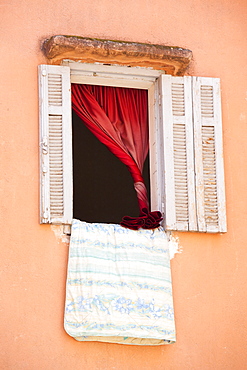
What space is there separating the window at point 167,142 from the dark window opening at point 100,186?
3069 millimetres

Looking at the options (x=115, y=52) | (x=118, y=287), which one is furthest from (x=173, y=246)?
(x=115, y=52)

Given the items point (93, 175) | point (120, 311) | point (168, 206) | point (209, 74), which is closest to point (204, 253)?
point (168, 206)

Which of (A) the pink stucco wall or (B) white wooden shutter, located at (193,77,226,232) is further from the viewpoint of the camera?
(B) white wooden shutter, located at (193,77,226,232)

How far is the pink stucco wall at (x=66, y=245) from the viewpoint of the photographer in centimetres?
709

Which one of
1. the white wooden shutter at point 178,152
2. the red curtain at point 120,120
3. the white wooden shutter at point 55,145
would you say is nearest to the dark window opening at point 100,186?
the red curtain at point 120,120

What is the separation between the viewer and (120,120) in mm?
8047

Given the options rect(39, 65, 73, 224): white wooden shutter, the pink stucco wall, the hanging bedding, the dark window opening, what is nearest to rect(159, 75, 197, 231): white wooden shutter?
the pink stucco wall

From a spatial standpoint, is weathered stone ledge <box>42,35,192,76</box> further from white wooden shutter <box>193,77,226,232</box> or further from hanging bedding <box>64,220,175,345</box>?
hanging bedding <box>64,220,175,345</box>

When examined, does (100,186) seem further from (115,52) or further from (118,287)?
(118,287)

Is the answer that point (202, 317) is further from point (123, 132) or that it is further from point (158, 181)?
point (123, 132)

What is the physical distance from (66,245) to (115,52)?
171 centimetres

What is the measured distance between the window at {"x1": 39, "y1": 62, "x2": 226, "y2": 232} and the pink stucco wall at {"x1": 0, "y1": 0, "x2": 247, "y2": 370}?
0.11m

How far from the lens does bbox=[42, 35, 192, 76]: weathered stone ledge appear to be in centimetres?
751

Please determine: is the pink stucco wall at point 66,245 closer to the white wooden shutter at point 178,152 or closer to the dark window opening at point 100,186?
the white wooden shutter at point 178,152
